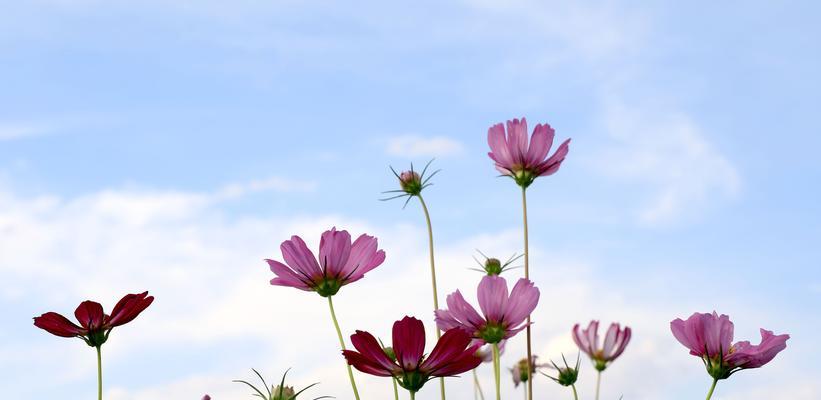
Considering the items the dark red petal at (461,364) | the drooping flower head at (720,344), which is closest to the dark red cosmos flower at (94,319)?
the dark red petal at (461,364)

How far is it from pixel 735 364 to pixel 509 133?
871 millimetres

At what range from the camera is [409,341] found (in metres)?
1.59

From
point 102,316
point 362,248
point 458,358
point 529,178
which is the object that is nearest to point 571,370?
point 529,178

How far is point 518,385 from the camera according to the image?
4188mm

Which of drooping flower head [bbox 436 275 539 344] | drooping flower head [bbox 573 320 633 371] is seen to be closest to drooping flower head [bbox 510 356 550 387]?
drooping flower head [bbox 573 320 633 371]

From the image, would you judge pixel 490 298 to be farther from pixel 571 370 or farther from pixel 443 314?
pixel 571 370

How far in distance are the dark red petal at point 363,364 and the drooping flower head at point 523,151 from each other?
956 mm

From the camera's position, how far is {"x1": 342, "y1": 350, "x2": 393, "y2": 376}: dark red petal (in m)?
1.57

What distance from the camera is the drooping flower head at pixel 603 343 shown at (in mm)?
3893

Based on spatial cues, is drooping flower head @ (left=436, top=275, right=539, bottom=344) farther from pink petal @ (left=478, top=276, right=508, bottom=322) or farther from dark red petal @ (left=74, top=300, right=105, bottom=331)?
dark red petal @ (left=74, top=300, right=105, bottom=331)

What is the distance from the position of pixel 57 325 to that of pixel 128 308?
173 mm

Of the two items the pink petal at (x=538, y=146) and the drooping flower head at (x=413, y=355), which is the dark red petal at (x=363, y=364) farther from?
the pink petal at (x=538, y=146)

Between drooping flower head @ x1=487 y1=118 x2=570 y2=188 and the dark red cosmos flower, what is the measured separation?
3.33ft

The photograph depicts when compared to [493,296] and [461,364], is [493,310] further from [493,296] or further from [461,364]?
[461,364]
